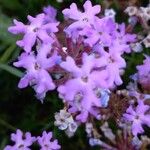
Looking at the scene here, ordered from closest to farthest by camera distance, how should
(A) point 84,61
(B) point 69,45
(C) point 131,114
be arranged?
(A) point 84,61
(B) point 69,45
(C) point 131,114

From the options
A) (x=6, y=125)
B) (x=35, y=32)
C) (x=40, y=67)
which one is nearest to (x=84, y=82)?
(x=40, y=67)

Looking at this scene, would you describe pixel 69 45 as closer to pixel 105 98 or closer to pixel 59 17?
pixel 105 98

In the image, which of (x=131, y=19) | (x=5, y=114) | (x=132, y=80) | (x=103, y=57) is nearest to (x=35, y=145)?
(x=5, y=114)

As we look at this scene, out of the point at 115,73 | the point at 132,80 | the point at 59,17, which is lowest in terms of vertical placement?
the point at 132,80

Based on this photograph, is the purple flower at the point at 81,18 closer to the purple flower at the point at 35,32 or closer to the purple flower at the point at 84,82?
the purple flower at the point at 35,32

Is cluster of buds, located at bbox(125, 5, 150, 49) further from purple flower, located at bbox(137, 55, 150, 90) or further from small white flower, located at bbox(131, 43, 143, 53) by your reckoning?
purple flower, located at bbox(137, 55, 150, 90)

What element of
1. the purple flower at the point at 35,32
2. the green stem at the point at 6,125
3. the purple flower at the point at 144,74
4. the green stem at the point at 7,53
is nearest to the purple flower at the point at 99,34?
the purple flower at the point at 35,32
